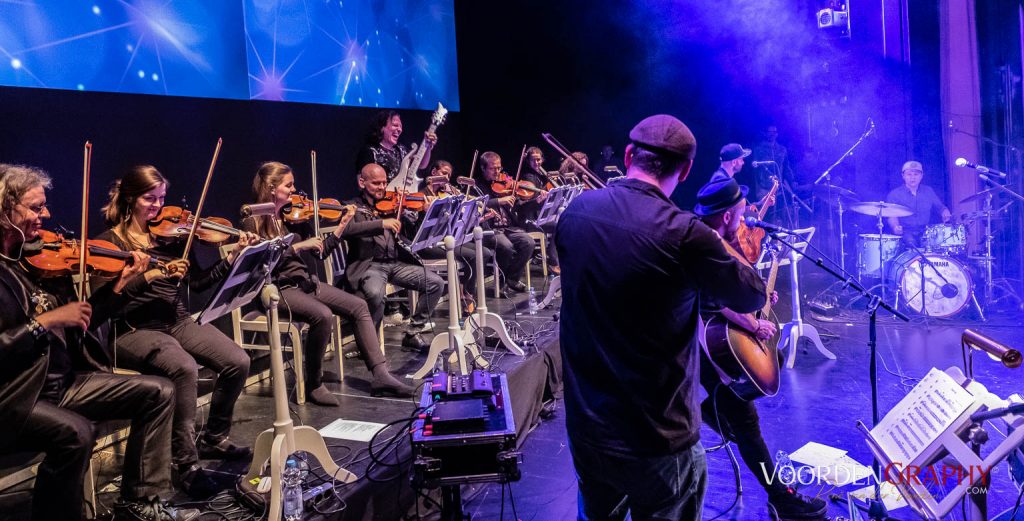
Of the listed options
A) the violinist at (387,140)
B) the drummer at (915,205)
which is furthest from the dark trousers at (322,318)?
the drummer at (915,205)

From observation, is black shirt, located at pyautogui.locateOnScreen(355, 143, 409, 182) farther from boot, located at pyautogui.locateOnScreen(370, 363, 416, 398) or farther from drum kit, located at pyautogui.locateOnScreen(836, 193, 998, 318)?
drum kit, located at pyautogui.locateOnScreen(836, 193, 998, 318)

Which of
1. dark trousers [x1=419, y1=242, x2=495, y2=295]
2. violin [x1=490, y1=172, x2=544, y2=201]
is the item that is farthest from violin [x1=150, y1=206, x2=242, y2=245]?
violin [x1=490, y1=172, x2=544, y2=201]

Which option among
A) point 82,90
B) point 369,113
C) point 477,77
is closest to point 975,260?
point 369,113

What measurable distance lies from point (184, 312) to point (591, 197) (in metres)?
2.40

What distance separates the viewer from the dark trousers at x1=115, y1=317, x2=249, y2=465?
10.4 feet

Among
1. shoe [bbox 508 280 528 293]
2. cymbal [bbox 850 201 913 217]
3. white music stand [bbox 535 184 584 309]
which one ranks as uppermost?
white music stand [bbox 535 184 584 309]

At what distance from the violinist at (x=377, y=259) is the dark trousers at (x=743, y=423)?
253 cm

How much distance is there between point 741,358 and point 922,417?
0.68 metres

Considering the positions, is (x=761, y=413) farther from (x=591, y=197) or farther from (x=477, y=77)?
(x=477, y=77)

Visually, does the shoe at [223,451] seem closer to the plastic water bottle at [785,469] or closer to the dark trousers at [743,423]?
the dark trousers at [743,423]

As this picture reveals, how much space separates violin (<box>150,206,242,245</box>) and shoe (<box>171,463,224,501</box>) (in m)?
1.07

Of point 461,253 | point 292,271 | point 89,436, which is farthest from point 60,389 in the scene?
point 461,253

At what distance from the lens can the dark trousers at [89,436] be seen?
2533mm

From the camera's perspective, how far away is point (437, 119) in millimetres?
6922
